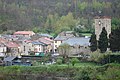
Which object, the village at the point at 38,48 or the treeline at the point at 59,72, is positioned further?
the village at the point at 38,48

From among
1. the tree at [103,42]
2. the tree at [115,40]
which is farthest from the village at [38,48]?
the tree at [115,40]

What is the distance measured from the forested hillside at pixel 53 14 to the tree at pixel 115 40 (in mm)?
19590

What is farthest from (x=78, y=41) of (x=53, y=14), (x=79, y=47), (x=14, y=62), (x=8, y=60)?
(x=53, y=14)

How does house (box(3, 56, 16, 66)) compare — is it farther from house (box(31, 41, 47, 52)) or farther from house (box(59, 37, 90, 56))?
house (box(31, 41, 47, 52))

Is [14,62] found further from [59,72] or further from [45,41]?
[45,41]

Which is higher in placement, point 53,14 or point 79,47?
point 53,14

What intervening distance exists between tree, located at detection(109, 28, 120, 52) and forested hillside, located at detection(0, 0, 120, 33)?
64.3ft

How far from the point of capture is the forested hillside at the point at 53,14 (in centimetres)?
6075

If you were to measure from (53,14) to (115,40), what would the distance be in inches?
1285

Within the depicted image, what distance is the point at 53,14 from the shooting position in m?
66.9

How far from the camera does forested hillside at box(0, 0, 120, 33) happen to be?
60750 mm

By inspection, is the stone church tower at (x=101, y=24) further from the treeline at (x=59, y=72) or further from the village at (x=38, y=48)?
the treeline at (x=59, y=72)

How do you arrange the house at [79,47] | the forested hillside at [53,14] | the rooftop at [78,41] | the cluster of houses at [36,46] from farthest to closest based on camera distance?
the forested hillside at [53,14] → the rooftop at [78,41] → the cluster of houses at [36,46] → the house at [79,47]

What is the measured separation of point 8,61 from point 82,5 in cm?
3399
